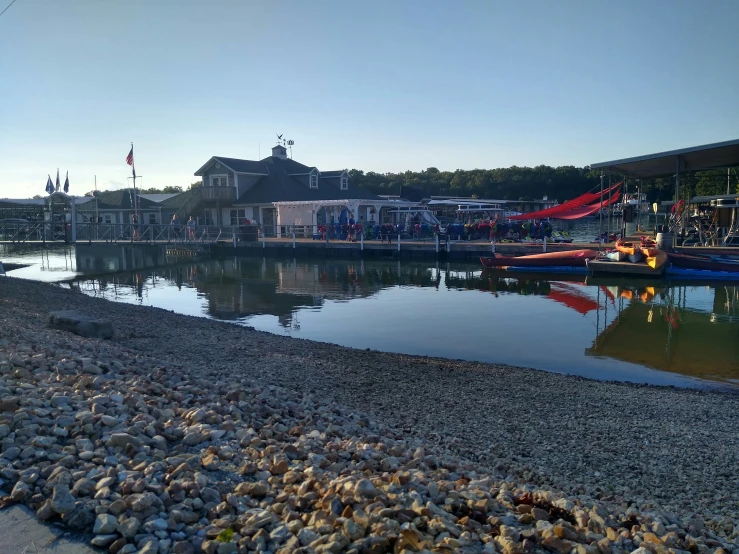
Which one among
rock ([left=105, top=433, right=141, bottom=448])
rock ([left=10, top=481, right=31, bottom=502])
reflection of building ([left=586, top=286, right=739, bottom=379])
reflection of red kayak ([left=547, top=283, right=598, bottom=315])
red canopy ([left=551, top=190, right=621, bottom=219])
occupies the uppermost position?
red canopy ([left=551, top=190, right=621, bottom=219])

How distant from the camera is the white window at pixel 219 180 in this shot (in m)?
48.0

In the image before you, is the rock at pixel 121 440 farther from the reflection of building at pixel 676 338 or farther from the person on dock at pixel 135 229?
the person on dock at pixel 135 229

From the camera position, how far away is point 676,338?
14.9 meters

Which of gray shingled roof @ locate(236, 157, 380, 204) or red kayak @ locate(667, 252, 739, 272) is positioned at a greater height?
gray shingled roof @ locate(236, 157, 380, 204)

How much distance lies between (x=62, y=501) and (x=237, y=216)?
45.7 metres

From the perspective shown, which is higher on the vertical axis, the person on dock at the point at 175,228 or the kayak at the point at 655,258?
the person on dock at the point at 175,228

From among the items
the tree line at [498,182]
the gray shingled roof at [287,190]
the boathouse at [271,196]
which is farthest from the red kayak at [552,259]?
the tree line at [498,182]

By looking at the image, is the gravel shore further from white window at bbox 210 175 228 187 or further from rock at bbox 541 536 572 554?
white window at bbox 210 175 228 187

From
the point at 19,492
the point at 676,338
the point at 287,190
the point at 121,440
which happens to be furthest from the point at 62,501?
the point at 287,190

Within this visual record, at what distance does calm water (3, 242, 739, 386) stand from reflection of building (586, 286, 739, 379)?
29 millimetres

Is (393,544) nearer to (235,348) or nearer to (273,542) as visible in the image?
(273,542)

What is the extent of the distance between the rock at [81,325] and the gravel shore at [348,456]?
69cm

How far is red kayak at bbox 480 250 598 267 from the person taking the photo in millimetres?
28016

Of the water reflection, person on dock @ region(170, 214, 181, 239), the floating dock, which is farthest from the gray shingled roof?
the floating dock
